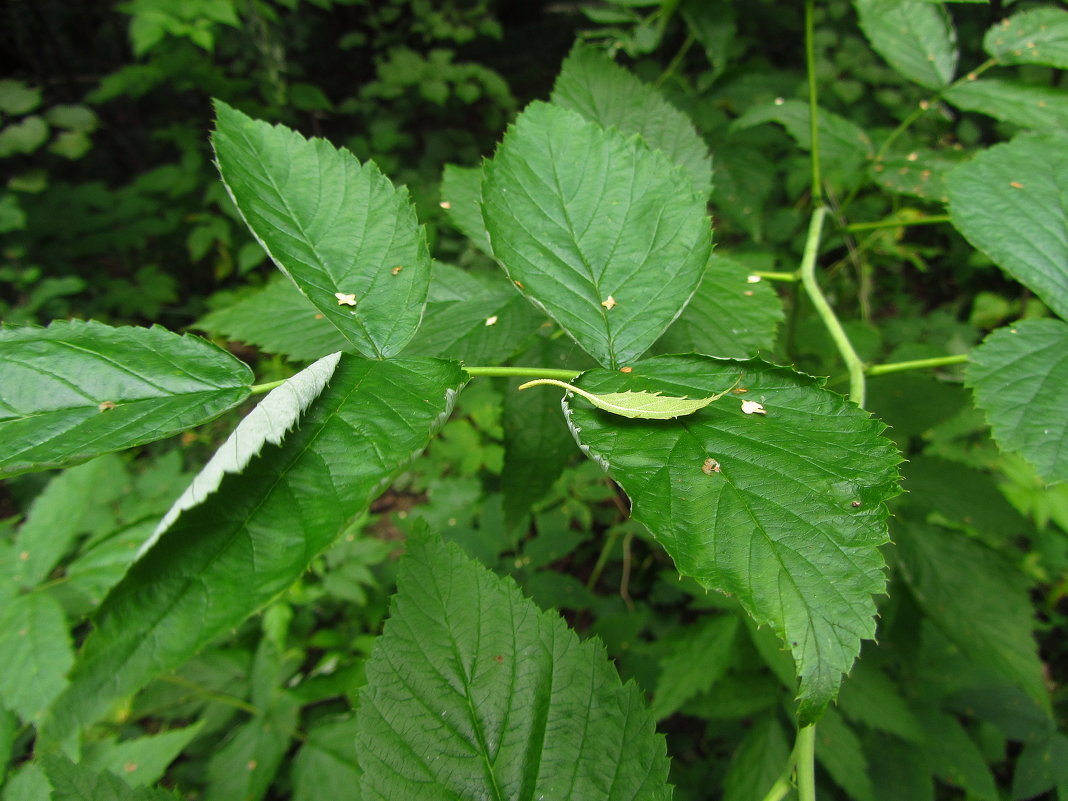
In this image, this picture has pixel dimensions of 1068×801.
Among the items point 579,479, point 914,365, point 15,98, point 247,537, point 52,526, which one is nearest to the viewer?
point 247,537

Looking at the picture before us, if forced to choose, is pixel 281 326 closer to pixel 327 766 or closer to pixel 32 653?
pixel 32 653

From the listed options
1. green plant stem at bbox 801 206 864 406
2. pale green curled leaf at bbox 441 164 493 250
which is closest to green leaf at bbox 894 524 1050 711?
green plant stem at bbox 801 206 864 406

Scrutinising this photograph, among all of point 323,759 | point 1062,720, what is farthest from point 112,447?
point 1062,720

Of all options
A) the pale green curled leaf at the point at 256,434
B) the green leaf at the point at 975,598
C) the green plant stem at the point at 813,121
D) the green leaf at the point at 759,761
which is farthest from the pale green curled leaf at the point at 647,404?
the green leaf at the point at 759,761

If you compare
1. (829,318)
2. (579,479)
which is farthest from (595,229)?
(579,479)

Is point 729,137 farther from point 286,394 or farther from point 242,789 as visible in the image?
point 242,789

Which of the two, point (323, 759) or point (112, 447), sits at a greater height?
point (112, 447)

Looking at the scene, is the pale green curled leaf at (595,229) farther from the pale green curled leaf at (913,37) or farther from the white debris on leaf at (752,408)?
the pale green curled leaf at (913,37)
